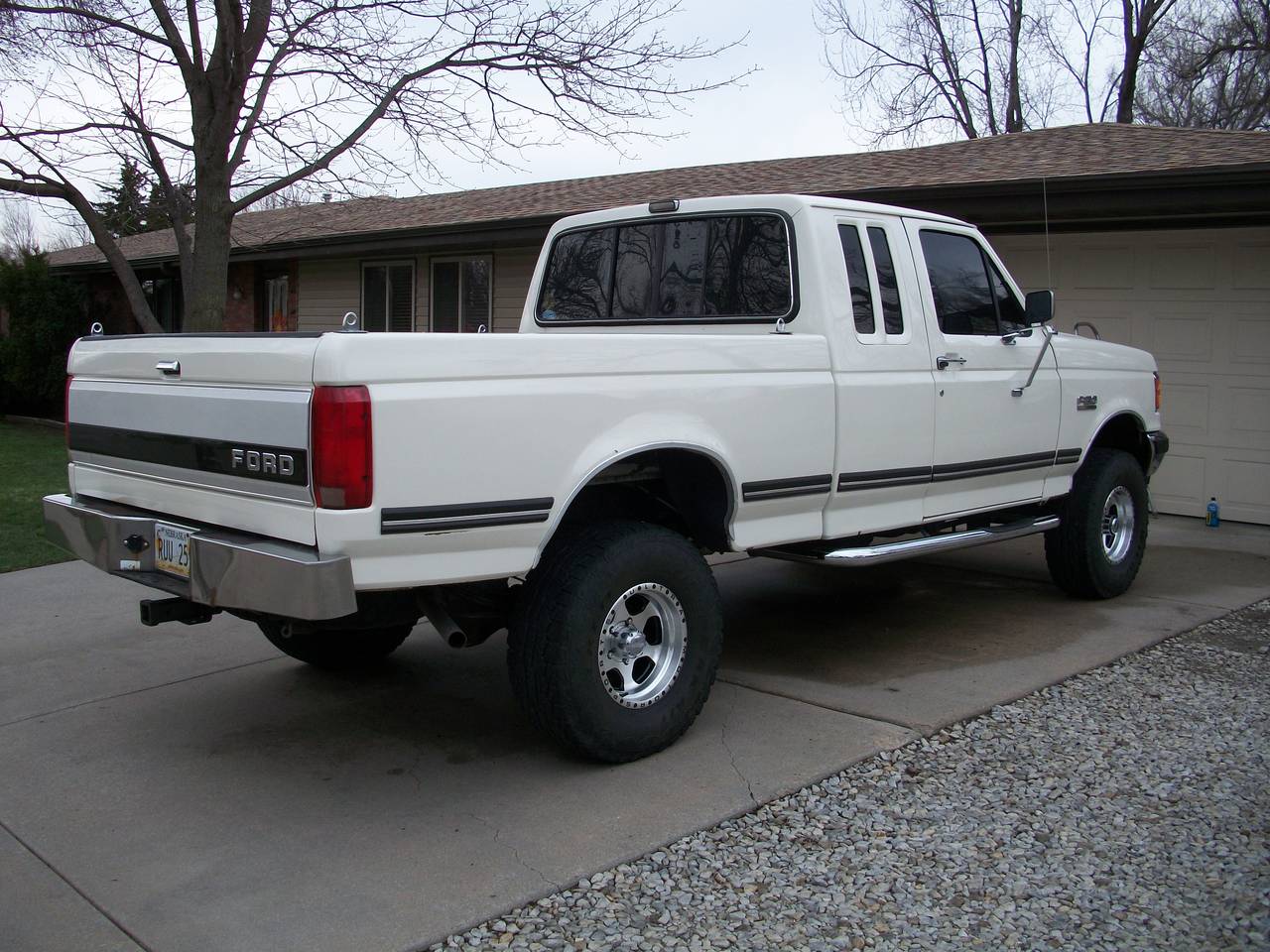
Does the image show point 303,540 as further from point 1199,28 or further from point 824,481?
point 1199,28

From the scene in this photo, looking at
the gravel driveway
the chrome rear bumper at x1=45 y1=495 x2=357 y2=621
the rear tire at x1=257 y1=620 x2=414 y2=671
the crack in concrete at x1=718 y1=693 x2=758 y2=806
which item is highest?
the chrome rear bumper at x1=45 y1=495 x2=357 y2=621

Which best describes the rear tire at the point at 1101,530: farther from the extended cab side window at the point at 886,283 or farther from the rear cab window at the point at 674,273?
the rear cab window at the point at 674,273

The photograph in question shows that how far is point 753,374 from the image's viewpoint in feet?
15.1

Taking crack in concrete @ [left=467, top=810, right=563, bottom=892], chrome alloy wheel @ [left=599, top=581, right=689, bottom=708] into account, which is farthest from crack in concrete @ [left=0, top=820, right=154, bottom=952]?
chrome alloy wheel @ [left=599, top=581, right=689, bottom=708]

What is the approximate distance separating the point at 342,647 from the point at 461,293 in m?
10.4

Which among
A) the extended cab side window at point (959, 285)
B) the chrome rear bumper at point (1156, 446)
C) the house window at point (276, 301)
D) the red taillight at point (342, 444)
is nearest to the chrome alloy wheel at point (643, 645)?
the red taillight at point (342, 444)

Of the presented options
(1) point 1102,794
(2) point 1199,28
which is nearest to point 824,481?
(1) point 1102,794

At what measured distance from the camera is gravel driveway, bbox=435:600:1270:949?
3.21 metres

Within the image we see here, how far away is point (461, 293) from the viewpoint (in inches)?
603

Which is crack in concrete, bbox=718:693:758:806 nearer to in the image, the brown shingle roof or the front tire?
the front tire

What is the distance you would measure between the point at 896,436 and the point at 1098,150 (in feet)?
21.7

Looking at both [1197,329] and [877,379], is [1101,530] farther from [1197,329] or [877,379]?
[1197,329]

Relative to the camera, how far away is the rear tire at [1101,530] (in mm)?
6691

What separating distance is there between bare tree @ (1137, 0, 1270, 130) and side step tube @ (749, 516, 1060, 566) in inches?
975
